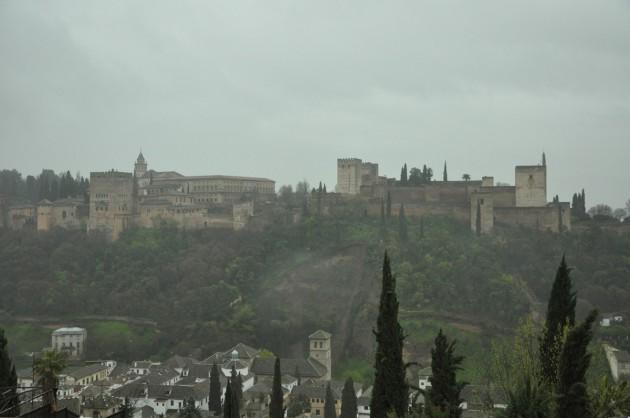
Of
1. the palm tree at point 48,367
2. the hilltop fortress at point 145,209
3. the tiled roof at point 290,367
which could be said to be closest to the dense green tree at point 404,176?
the hilltop fortress at point 145,209

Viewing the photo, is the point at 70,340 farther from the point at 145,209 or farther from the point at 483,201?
the point at 483,201

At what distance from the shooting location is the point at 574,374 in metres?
15.9

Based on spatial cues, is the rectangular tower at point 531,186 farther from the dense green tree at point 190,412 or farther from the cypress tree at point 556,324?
the cypress tree at point 556,324

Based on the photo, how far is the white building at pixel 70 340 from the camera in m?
56.9

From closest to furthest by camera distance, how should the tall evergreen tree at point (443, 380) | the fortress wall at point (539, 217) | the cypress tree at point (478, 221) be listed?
the tall evergreen tree at point (443, 380) < the fortress wall at point (539, 217) < the cypress tree at point (478, 221)

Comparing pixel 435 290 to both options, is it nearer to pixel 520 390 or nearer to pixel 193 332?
pixel 193 332

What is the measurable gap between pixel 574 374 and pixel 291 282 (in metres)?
50.0

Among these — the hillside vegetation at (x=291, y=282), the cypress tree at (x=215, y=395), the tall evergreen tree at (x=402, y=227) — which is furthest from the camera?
the tall evergreen tree at (x=402, y=227)

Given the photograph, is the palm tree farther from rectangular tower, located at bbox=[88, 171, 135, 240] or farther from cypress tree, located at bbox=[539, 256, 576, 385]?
rectangular tower, located at bbox=[88, 171, 135, 240]

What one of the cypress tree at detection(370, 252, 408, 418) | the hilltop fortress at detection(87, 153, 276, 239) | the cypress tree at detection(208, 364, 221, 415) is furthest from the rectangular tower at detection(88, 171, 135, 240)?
the cypress tree at detection(370, 252, 408, 418)

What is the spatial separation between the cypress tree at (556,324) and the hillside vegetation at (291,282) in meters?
32.2

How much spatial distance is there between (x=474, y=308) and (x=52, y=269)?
39.6 m

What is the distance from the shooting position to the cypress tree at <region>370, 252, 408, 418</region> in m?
20.2

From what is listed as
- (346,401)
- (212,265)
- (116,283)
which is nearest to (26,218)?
(116,283)
